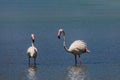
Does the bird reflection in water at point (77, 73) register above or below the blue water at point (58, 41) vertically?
below

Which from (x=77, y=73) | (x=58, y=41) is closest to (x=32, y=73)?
(x=77, y=73)

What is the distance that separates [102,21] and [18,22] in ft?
18.3

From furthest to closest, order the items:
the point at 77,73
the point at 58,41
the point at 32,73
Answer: the point at 58,41
the point at 32,73
the point at 77,73

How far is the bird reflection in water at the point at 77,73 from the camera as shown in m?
14.9

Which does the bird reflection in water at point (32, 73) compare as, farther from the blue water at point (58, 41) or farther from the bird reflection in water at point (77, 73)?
the bird reflection in water at point (77, 73)

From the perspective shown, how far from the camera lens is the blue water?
52.4 ft

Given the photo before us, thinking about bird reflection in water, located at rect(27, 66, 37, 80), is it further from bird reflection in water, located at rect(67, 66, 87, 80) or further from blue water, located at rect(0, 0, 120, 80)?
bird reflection in water, located at rect(67, 66, 87, 80)

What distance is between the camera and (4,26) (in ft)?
109

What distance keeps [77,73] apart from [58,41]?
9149 mm

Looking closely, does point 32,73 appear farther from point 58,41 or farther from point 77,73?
point 58,41

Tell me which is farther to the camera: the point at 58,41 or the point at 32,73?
the point at 58,41

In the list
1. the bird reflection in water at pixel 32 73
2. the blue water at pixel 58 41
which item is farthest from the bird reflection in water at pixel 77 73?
the bird reflection in water at pixel 32 73

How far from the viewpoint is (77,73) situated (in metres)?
15.8

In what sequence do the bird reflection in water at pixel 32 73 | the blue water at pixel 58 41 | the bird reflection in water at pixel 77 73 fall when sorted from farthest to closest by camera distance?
the blue water at pixel 58 41 → the bird reflection in water at pixel 32 73 → the bird reflection in water at pixel 77 73
